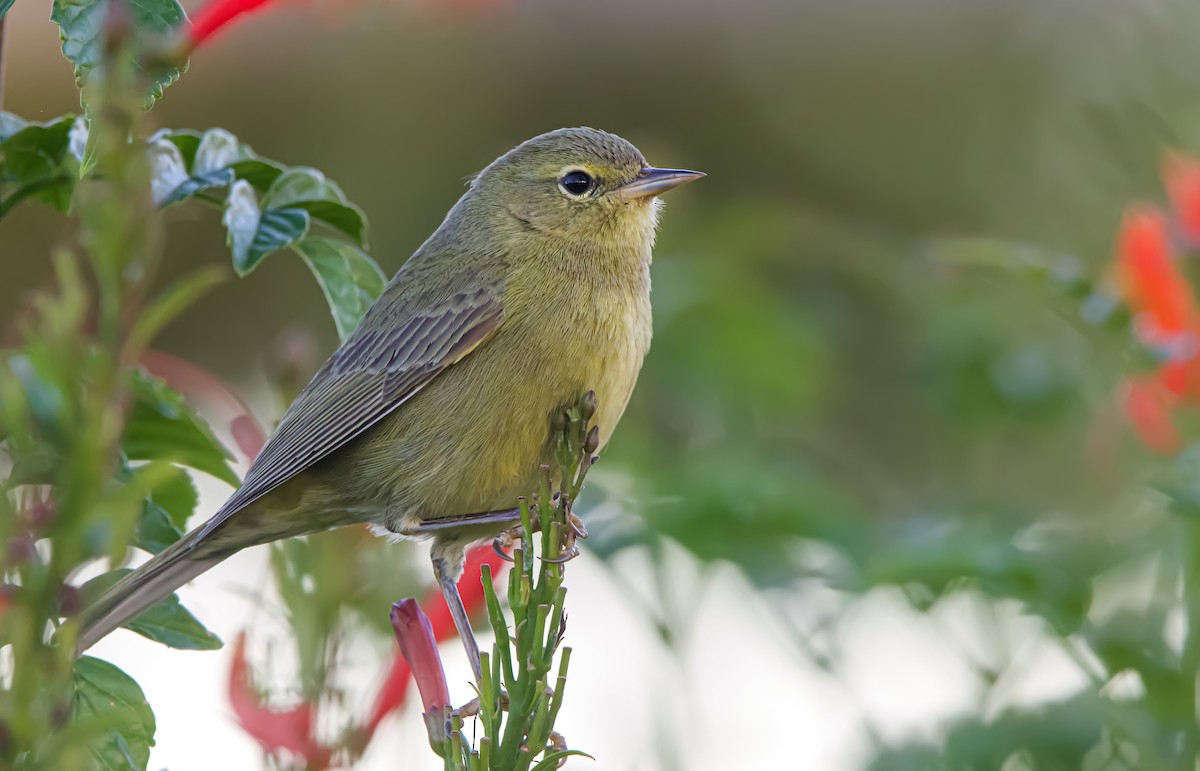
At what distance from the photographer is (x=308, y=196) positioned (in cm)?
170

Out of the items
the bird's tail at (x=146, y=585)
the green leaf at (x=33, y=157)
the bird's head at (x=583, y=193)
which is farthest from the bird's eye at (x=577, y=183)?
the green leaf at (x=33, y=157)

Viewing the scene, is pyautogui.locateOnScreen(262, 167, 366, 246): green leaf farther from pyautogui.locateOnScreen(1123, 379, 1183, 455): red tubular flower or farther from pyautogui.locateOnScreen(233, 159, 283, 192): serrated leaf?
pyautogui.locateOnScreen(1123, 379, 1183, 455): red tubular flower

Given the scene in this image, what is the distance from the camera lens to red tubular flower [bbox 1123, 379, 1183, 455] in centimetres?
270

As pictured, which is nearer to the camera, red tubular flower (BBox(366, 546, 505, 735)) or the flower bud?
red tubular flower (BBox(366, 546, 505, 735))

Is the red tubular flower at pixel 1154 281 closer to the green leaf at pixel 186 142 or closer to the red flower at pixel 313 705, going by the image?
the red flower at pixel 313 705

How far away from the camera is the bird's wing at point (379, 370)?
9.07 ft

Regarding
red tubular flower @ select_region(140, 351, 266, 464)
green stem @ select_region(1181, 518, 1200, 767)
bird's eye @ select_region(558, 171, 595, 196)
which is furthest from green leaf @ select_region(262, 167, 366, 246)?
green stem @ select_region(1181, 518, 1200, 767)

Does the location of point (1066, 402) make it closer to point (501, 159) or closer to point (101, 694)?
point (501, 159)

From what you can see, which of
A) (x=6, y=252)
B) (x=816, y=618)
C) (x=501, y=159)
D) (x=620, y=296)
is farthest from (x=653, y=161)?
(x=6, y=252)

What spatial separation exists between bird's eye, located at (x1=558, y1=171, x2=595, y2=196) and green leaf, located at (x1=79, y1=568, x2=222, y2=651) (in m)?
1.75

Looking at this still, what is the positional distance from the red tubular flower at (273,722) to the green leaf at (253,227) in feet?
1.80

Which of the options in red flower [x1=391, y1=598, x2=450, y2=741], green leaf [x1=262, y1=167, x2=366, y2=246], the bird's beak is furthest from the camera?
the bird's beak

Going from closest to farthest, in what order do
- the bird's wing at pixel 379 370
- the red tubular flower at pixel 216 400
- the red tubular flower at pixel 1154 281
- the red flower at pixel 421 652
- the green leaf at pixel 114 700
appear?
the green leaf at pixel 114 700
the red flower at pixel 421 652
the red tubular flower at pixel 216 400
the red tubular flower at pixel 1154 281
the bird's wing at pixel 379 370

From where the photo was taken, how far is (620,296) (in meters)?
2.87
